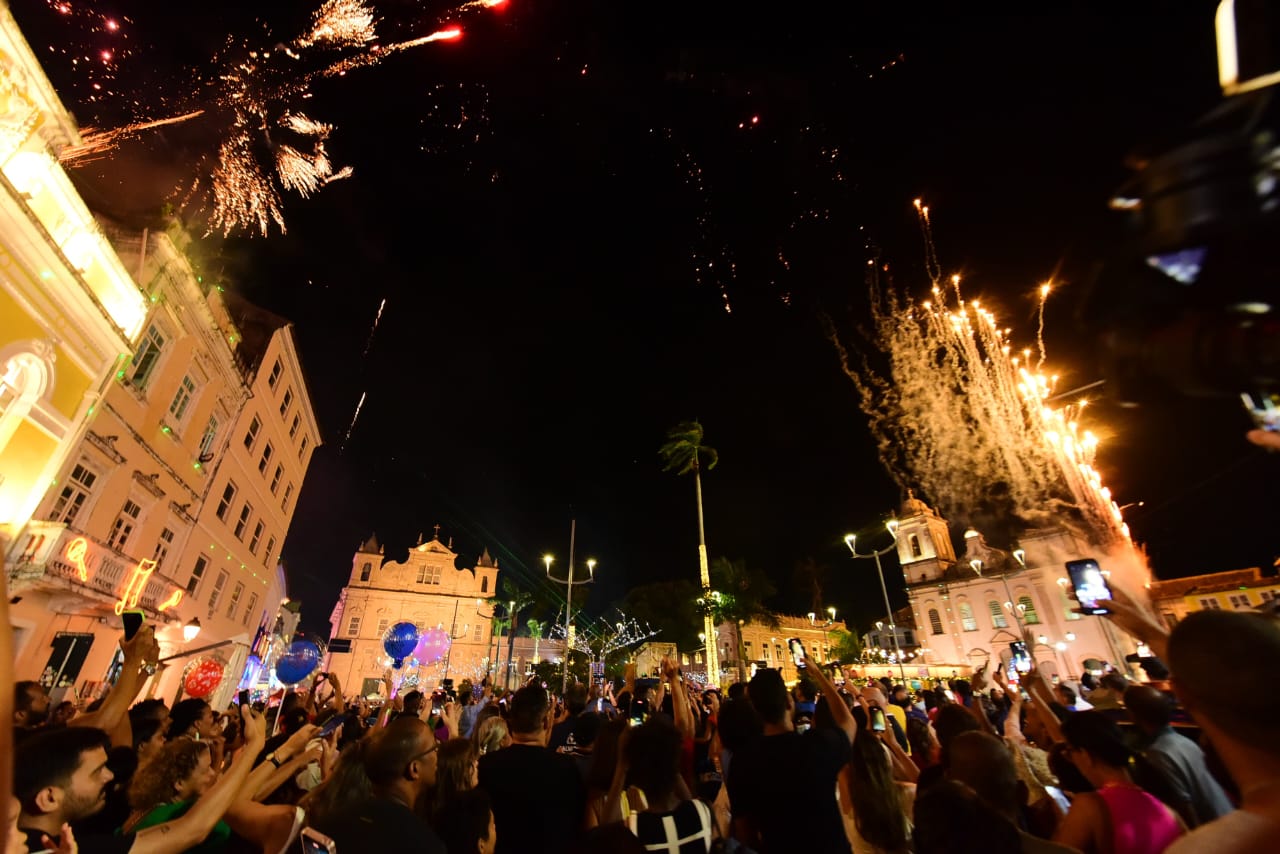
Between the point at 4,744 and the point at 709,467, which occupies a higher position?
the point at 709,467

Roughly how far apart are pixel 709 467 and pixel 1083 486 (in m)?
23.3

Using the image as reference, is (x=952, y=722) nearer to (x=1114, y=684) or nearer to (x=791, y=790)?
(x=791, y=790)

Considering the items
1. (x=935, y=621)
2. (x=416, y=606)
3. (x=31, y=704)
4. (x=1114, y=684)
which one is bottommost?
(x=31, y=704)

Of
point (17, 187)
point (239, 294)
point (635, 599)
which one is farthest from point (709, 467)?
point (17, 187)

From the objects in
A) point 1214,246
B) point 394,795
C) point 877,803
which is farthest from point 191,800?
point 1214,246

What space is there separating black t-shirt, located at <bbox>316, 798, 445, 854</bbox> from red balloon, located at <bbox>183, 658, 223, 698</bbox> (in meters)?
8.78

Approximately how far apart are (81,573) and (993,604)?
64.7m

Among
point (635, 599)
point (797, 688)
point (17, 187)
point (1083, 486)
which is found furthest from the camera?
point (635, 599)

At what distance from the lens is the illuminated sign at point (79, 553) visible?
12.1 m

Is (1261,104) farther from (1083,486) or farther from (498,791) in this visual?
(1083,486)

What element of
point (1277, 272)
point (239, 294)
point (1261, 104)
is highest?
point (239, 294)

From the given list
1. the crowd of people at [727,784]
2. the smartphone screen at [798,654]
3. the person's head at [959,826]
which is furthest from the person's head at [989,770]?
the smartphone screen at [798,654]

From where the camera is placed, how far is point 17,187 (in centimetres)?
1076

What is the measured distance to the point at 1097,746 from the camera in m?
3.14
